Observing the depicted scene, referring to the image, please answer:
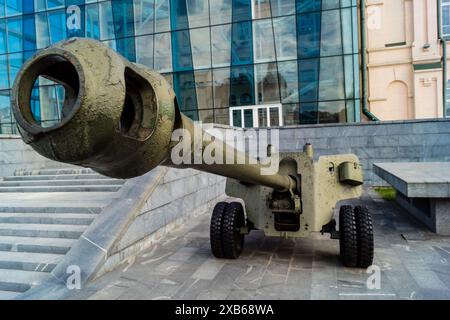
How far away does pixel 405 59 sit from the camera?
634 inches

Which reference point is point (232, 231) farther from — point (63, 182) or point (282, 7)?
point (282, 7)

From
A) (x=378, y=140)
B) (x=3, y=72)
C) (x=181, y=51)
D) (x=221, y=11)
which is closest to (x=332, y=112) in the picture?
(x=378, y=140)

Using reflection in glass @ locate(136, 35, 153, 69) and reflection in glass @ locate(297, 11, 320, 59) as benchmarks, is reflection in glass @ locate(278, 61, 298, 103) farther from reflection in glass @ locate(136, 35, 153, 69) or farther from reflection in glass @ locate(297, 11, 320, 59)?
reflection in glass @ locate(136, 35, 153, 69)

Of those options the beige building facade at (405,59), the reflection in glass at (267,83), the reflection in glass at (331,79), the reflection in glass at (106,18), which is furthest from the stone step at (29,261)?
the reflection in glass at (106,18)

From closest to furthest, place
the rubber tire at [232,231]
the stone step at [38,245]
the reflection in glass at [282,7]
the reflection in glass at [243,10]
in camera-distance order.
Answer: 1. the rubber tire at [232,231]
2. the stone step at [38,245]
3. the reflection in glass at [282,7]
4. the reflection in glass at [243,10]

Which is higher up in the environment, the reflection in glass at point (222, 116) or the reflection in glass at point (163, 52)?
the reflection in glass at point (163, 52)

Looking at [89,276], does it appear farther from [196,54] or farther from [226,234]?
[196,54]

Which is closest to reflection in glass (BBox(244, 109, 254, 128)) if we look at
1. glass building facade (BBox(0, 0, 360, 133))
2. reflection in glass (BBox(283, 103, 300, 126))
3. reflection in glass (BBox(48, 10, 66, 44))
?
glass building facade (BBox(0, 0, 360, 133))

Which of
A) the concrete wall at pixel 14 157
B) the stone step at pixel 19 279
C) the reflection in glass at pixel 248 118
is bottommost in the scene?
the stone step at pixel 19 279

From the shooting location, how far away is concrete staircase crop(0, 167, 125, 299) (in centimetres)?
412

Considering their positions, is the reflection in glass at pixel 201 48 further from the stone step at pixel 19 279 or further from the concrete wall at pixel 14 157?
the stone step at pixel 19 279

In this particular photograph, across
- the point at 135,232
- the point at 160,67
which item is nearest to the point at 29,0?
the point at 160,67

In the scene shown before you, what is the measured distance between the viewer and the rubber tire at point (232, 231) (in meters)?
A: 4.33

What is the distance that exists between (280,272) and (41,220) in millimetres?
3689
